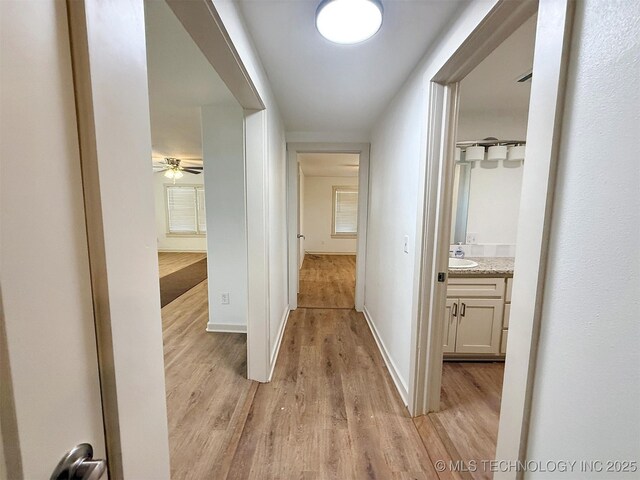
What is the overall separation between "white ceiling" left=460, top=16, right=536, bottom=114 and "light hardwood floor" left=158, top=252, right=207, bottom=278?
5.39 metres

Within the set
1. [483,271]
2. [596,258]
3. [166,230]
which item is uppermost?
[596,258]

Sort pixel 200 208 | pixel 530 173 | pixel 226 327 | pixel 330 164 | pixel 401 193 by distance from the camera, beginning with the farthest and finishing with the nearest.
Result: pixel 200 208 → pixel 330 164 → pixel 226 327 → pixel 401 193 → pixel 530 173

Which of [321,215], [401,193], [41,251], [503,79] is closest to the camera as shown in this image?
[41,251]

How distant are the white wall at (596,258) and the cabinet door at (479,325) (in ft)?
4.91

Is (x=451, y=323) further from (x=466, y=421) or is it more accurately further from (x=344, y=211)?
(x=344, y=211)

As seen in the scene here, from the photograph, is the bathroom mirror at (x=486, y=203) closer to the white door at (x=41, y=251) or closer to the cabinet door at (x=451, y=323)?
the cabinet door at (x=451, y=323)

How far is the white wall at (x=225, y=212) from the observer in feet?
8.30

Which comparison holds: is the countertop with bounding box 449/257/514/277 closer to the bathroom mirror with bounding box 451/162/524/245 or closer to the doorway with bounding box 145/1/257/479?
the bathroom mirror with bounding box 451/162/524/245

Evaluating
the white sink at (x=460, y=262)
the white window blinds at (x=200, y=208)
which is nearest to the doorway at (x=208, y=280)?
the white sink at (x=460, y=262)

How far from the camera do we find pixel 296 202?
10.8 feet

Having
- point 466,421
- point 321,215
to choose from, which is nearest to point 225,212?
point 466,421

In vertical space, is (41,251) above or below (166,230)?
above

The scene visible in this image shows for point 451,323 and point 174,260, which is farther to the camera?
point 174,260

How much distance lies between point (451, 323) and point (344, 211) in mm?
5253
